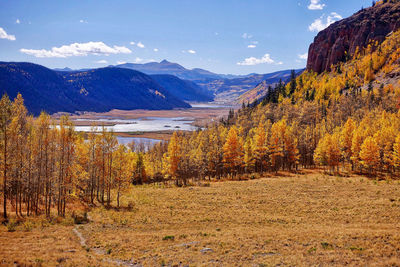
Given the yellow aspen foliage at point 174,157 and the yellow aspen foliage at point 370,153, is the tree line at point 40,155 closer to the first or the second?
the yellow aspen foliage at point 174,157

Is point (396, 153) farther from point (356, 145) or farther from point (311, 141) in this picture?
point (311, 141)

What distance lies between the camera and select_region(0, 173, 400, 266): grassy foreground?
17562 millimetres

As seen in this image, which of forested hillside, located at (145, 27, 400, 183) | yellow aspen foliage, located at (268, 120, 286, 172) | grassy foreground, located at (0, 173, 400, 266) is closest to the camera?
grassy foreground, located at (0, 173, 400, 266)

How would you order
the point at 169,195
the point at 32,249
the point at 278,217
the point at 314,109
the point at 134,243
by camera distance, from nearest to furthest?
the point at 32,249
the point at 134,243
the point at 278,217
the point at 169,195
the point at 314,109

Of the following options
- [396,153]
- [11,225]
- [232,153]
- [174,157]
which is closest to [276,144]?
[232,153]

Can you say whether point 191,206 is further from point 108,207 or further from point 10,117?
point 10,117

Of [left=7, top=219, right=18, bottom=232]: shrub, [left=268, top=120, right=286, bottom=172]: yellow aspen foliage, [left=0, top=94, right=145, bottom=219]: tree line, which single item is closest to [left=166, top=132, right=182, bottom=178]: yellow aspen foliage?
[left=0, top=94, right=145, bottom=219]: tree line

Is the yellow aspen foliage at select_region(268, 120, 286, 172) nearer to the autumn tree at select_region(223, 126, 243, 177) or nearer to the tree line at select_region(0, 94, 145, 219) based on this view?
the autumn tree at select_region(223, 126, 243, 177)

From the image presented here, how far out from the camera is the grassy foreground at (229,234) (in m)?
17.6

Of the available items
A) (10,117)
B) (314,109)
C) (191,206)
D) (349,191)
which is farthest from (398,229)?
(314,109)

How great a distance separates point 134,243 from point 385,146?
6579 centimetres

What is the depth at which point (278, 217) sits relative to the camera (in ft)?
98.8

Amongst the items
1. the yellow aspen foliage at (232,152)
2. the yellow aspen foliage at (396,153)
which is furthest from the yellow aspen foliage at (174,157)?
the yellow aspen foliage at (396,153)

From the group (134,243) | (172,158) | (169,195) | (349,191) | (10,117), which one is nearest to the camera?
(134,243)
